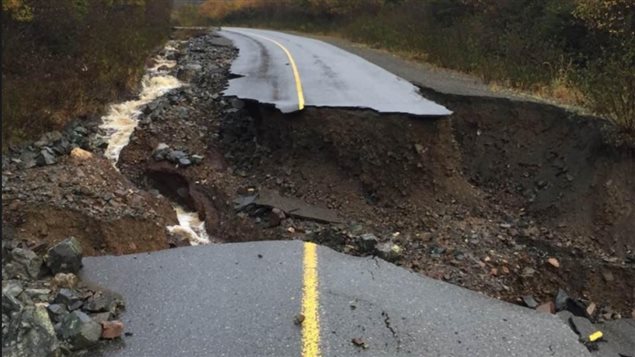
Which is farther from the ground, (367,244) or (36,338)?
(36,338)

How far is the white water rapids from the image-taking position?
8398 mm

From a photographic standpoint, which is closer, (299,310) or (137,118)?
(299,310)

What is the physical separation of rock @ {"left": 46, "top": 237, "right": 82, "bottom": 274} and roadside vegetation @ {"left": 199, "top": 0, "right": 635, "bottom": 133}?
8027 mm

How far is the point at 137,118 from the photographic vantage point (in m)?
11.4

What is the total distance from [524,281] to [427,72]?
8.04m

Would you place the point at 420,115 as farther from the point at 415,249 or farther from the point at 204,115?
the point at 204,115

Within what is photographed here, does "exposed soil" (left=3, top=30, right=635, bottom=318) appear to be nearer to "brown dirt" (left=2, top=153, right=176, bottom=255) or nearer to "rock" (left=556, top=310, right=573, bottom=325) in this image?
"brown dirt" (left=2, top=153, right=176, bottom=255)

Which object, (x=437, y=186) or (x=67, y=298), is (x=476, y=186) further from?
(x=67, y=298)

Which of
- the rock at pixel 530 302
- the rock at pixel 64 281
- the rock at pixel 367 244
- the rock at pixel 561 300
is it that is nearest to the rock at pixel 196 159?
the rock at pixel 367 244

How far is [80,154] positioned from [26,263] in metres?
3.48

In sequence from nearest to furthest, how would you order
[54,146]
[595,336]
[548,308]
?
[595,336] → [548,308] → [54,146]

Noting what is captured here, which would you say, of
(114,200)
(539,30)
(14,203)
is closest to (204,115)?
(114,200)

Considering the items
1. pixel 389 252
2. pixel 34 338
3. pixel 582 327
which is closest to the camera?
pixel 34 338

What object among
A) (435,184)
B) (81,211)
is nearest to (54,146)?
(81,211)
